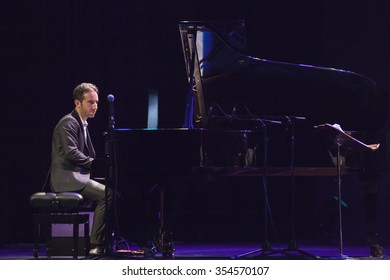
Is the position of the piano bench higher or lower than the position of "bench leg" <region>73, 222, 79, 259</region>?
higher

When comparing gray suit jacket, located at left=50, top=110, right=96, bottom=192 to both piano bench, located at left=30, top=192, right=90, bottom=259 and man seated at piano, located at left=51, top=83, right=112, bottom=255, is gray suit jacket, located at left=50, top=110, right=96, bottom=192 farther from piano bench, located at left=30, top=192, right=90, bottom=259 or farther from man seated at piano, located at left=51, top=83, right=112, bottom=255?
piano bench, located at left=30, top=192, right=90, bottom=259

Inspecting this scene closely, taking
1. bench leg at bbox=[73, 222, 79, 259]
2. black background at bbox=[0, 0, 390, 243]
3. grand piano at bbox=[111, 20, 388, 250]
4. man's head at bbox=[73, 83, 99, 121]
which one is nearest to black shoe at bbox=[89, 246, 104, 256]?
bench leg at bbox=[73, 222, 79, 259]

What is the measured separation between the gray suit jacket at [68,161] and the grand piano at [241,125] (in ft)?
1.17

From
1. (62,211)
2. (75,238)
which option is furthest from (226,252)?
(62,211)

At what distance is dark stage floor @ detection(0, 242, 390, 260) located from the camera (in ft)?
17.9

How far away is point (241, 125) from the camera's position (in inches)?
227

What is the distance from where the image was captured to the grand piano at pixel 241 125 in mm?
5156

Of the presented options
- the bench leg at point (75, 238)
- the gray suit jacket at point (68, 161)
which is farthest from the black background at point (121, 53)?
the bench leg at point (75, 238)

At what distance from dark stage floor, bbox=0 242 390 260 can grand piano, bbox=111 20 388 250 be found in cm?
42

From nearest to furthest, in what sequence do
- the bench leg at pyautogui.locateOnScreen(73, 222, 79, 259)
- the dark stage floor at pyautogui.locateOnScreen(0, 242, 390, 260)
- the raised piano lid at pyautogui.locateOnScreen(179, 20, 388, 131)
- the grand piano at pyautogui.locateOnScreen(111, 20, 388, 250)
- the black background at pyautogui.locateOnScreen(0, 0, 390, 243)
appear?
the grand piano at pyautogui.locateOnScreen(111, 20, 388, 250) < the bench leg at pyautogui.locateOnScreen(73, 222, 79, 259) < the dark stage floor at pyautogui.locateOnScreen(0, 242, 390, 260) < the raised piano lid at pyautogui.locateOnScreen(179, 20, 388, 131) < the black background at pyautogui.locateOnScreen(0, 0, 390, 243)

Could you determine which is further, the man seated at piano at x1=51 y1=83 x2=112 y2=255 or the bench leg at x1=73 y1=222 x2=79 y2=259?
the man seated at piano at x1=51 y1=83 x2=112 y2=255

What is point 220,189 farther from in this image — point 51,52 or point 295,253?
point 51,52

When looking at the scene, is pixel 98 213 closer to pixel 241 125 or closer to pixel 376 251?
pixel 241 125

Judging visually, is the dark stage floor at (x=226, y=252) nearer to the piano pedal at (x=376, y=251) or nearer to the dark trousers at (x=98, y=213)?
the piano pedal at (x=376, y=251)
